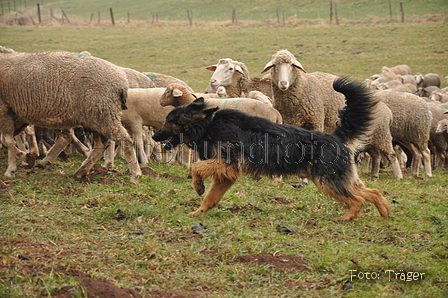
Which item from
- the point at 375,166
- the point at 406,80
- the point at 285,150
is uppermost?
the point at 285,150

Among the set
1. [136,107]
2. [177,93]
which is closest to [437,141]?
[177,93]

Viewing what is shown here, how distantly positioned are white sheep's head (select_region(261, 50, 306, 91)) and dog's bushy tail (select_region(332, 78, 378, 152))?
2878 millimetres

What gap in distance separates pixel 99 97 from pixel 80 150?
2.84 m

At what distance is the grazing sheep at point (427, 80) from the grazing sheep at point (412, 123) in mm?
11258

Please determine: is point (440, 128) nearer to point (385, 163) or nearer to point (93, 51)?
point (385, 163)

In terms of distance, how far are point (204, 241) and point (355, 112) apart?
247 centimetres

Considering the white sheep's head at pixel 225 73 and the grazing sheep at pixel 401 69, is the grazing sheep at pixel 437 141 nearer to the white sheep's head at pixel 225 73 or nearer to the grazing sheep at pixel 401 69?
the white sheep's head at pixel 225 73

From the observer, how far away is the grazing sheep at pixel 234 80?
11.3m

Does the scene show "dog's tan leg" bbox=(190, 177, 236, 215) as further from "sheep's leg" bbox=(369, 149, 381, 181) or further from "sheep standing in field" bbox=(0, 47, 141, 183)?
"sheep's leg" bbox=(369, 149, 381, 181)

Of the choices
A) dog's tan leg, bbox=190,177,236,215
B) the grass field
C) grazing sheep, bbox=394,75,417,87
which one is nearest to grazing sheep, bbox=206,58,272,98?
the grass field

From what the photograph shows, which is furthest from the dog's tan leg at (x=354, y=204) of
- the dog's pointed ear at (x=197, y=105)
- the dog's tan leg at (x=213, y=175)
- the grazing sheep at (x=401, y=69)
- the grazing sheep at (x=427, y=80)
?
the grazing sheep at (x=401, y=69)

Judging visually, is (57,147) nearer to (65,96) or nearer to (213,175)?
(65,96)

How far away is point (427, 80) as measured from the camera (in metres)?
22.4

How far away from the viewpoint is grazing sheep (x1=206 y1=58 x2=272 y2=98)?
11309 millimetres
